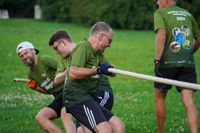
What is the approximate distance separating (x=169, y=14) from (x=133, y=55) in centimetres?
1741

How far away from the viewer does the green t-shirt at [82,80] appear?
6.67m

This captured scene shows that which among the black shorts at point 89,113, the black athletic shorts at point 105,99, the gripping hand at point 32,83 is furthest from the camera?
the gripping hand at point 32,83

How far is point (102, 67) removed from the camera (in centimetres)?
656

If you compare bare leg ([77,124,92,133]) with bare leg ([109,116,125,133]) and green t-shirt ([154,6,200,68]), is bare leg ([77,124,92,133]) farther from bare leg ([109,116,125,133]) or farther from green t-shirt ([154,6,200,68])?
green t-shirt ([154,6,200,68])

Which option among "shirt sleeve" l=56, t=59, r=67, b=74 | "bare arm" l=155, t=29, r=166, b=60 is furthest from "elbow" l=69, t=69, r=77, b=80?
"bare arm" l=155, t=29, r=166, b=60

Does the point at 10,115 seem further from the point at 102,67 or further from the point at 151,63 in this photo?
the point at 151,63

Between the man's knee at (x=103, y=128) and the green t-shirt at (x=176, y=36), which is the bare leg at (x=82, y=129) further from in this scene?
the green t-shirt at (x=176, y=36)

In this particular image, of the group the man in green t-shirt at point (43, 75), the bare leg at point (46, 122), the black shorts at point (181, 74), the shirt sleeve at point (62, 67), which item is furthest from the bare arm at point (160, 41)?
the bare leg at point (46, 122)

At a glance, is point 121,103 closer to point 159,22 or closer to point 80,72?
point 159,22

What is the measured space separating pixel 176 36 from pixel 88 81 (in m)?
1.71

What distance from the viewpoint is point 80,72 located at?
6.62 metres

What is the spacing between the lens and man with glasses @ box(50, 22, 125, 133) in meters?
6.65

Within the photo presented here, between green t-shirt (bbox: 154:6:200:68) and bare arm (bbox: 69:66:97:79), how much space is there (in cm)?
175

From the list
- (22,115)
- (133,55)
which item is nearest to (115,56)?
(133,55)
